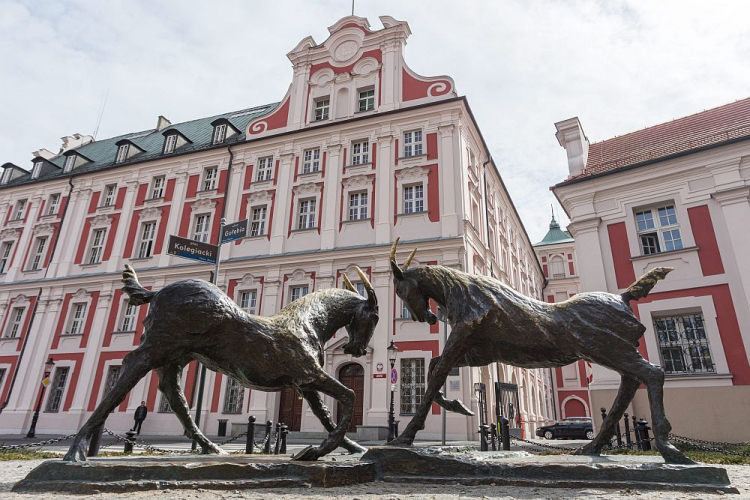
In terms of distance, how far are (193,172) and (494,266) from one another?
17147 millimetres

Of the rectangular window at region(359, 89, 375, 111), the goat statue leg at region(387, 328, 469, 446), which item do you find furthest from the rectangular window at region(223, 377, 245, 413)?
the goat statue leg at region(387, 328, 469, 446)

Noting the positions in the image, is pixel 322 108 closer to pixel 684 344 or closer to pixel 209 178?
pixel 209 178

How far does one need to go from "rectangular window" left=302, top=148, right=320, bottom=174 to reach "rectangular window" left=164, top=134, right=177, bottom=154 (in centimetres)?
932

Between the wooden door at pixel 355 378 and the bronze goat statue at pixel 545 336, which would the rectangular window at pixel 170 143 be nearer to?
the wooden door at pixel 355 378

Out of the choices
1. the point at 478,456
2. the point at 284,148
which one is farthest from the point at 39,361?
the point at 478,456

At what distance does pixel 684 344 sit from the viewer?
13.0 m

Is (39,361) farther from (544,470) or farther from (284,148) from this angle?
(544,470)

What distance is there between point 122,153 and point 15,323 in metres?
11.4

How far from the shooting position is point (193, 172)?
25.1 metres

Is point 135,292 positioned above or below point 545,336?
above

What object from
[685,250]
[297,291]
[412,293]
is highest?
[297,291]

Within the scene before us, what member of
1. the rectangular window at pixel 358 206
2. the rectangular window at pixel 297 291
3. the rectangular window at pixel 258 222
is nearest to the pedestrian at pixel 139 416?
the rectangular window at pixel 297 291

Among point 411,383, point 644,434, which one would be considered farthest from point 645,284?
point 411,383

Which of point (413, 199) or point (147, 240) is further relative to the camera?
point (147, 240)
